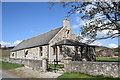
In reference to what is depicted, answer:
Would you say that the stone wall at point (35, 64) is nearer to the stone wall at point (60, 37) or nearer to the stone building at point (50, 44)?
the stone building at point (50, 44)

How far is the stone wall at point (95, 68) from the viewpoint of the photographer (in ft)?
32.6

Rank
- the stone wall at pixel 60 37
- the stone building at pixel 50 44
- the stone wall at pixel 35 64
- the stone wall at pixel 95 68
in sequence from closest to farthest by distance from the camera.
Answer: the stone wall at pixel 95 68, the stone wall at pixel 35 64, the stone wall at pixel 60 37, the stone building at pixel 50 44

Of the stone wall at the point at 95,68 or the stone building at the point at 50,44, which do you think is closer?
the stone wall at the point at 95,68

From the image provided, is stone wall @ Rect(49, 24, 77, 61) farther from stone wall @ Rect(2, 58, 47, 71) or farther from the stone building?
stone wall @ Rect(2, 58, 47, 71)

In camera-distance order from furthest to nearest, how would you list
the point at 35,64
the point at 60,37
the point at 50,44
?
1. the point at 60,37
2. the point at 50,44
3. the point at 35,64

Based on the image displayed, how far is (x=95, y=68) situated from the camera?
440 inches

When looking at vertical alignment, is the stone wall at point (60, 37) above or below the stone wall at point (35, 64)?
above

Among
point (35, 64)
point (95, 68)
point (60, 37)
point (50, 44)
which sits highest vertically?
point (60, 37)

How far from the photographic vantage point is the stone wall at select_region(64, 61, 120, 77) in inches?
392

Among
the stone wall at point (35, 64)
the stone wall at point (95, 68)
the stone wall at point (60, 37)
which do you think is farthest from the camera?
the stone wall at point (60, 37)

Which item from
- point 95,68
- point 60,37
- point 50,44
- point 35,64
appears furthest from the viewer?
point 60,37

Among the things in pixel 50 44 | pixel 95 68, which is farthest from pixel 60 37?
pixel 95 68

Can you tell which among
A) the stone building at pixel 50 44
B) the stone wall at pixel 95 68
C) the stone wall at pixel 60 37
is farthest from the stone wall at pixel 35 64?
the stone wall at pixel 60 37

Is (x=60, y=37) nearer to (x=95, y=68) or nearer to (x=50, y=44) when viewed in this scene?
(x=50, y=44)
